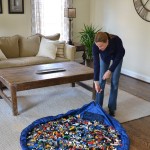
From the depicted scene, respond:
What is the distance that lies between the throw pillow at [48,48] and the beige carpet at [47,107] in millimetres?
736

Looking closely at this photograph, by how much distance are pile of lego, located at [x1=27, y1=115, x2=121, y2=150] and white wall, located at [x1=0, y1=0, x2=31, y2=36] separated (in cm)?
294

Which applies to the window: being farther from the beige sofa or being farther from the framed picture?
the beige sofa

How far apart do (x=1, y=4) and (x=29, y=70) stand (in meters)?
2.09

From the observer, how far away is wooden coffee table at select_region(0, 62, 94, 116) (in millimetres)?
2943

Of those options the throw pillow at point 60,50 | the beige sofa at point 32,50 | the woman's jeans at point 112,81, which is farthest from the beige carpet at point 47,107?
the throw pillow at point 60,50

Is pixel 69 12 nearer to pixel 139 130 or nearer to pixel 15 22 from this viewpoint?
pixel 15 22

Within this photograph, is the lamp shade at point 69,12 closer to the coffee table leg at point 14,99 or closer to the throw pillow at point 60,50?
the throw pillow at point 60,50

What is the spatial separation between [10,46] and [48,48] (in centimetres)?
75

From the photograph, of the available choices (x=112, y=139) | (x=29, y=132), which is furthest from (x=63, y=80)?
(x=112, y=139)

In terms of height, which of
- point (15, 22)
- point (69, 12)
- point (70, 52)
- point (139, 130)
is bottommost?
point (139, 130)

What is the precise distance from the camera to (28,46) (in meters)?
4.65

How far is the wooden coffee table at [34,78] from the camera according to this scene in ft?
9.66

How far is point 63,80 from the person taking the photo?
127 inches

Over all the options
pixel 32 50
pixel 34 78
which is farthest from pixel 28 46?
pixel 34 78
